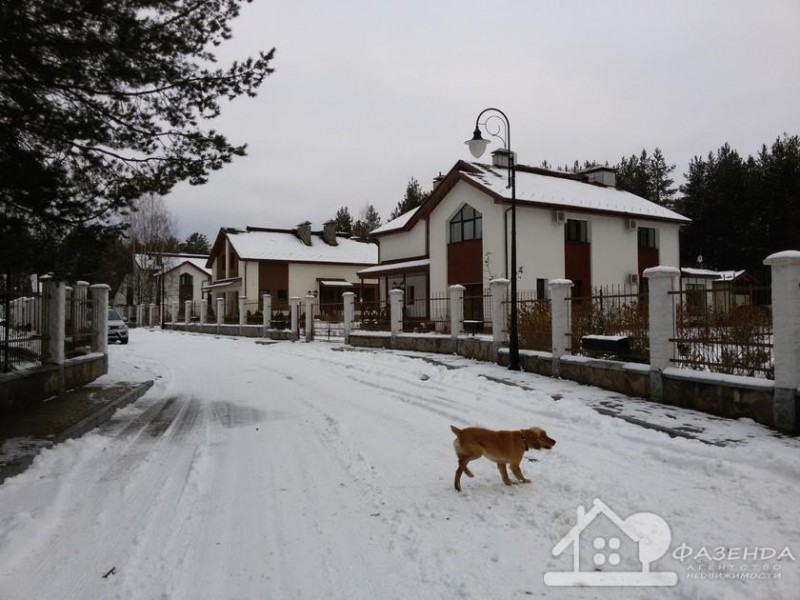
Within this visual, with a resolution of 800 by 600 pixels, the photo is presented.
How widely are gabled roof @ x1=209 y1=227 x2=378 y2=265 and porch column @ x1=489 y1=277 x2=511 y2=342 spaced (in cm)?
3051

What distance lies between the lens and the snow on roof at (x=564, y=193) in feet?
82.6

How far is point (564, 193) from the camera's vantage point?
2730 centimetres

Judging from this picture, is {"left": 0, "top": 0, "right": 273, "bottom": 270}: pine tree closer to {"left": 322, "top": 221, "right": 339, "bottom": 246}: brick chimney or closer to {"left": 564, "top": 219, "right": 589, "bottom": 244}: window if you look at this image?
{"left": 564, "top": 219, "right": 589, "bottom": 244}: window

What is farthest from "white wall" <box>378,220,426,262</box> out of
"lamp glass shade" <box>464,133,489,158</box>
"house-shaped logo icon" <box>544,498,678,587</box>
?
"house-shaped logo icon" <box>544,498,678,587</box>

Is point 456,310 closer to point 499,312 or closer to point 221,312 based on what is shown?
point 499,312

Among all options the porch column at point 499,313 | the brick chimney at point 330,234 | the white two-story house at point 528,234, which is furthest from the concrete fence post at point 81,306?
the brick chimney at point 330,234

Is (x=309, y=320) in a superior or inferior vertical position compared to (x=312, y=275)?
inferior

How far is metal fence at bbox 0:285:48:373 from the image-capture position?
27.7ft

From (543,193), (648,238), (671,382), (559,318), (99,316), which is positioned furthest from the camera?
(648,238)

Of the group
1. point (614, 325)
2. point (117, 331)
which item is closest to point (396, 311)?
point (614, 325)

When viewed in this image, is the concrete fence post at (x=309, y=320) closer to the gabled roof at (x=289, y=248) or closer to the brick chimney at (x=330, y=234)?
the gabled roof at (x=289, y=248)

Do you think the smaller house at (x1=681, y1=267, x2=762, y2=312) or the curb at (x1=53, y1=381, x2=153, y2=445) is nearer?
the curb at (x1=53, y1=381, x2=153, y2=445)

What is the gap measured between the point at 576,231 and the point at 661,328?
18808 mm

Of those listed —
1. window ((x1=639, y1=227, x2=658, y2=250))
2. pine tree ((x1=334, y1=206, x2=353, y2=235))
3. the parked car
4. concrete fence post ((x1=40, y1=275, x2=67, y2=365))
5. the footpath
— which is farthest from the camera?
pine tree ((x1=334, y1=206, x2=353, y2=235))
